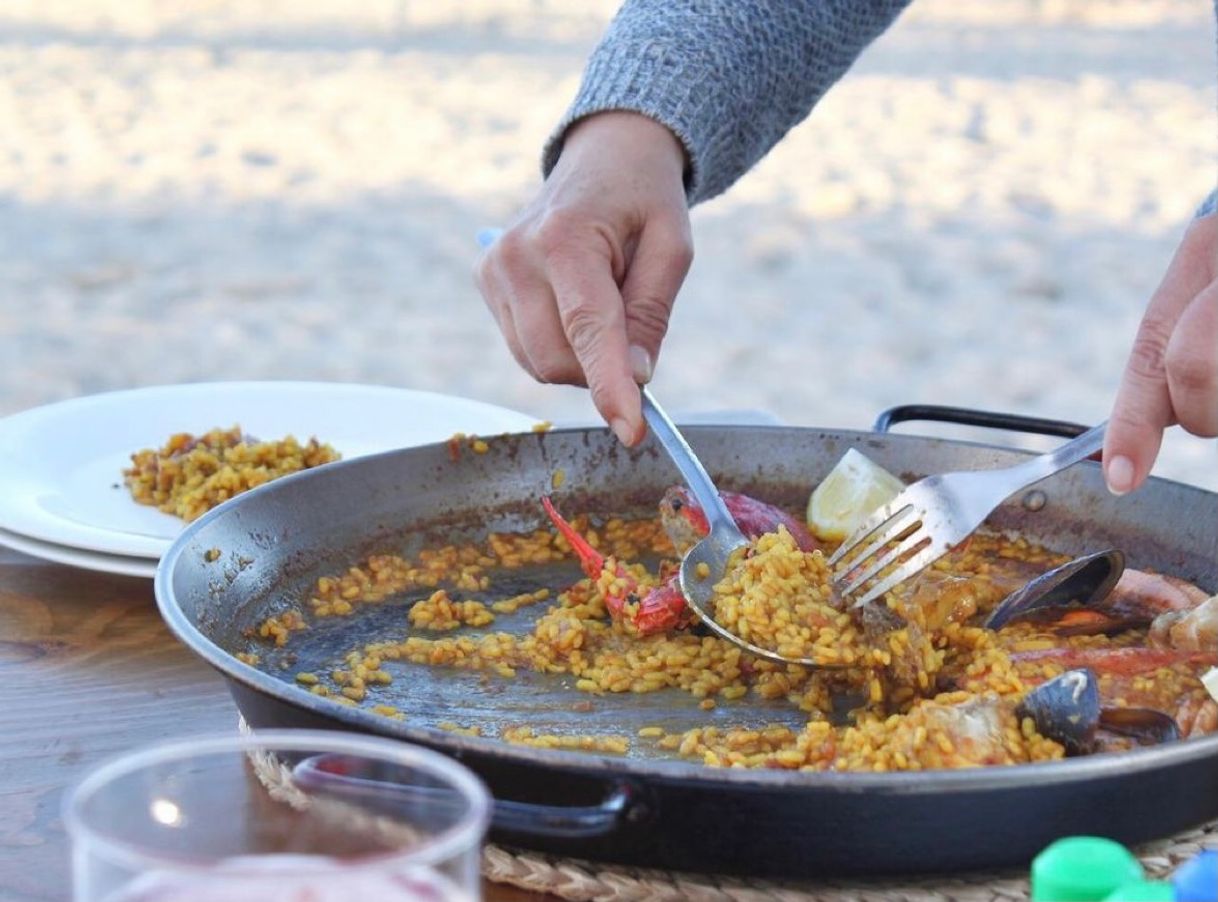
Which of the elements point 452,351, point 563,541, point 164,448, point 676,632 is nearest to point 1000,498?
point 676,632

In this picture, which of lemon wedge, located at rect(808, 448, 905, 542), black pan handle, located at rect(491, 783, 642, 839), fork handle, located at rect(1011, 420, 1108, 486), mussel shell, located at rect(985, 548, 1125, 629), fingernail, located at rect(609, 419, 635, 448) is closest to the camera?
black pan handle, located at rect(491, 783, 642, 839)

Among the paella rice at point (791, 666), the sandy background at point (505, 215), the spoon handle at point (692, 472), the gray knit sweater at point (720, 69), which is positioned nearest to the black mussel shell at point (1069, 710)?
the paella rice at point (791, 666)

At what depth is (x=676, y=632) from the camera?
2027 mm

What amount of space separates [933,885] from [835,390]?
528 centimetres

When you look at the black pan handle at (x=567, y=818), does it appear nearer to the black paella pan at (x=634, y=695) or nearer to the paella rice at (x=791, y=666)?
the black paella pan at (x=634, y=695)

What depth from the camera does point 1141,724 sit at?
62.1 inches

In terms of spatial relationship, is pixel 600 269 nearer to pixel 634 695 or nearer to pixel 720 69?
pixel 720 69

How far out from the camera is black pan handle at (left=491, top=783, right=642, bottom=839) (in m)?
1.25

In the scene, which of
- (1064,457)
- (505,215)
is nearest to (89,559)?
(1064,457)

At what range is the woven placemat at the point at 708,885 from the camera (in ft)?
4.51

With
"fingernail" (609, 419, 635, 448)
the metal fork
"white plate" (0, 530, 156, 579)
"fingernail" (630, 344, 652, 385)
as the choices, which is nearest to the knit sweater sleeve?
"fingernail" (630, 344, 652, 385)

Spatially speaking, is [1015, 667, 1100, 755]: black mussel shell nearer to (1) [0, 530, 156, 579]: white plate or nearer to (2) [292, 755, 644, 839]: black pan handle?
(2) [292, 755, 644, 839]: black pan handle

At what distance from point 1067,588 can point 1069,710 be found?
546mm

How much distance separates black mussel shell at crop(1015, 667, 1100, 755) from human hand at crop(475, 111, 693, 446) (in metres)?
0.78
